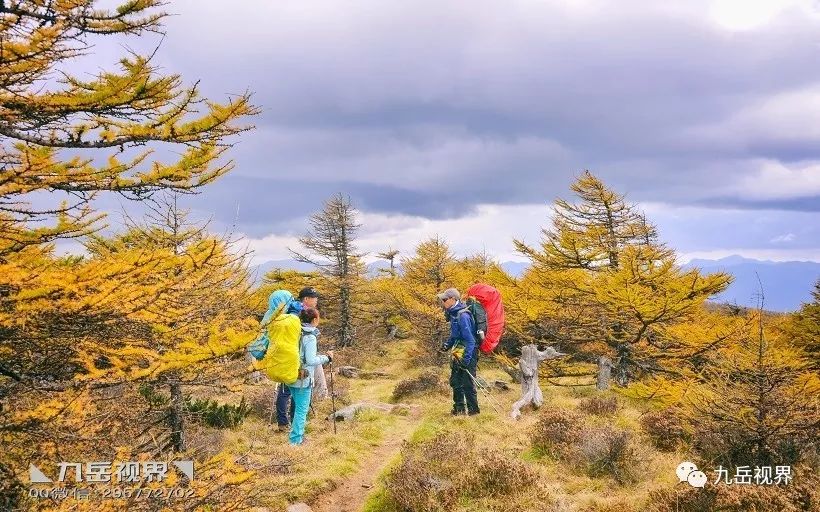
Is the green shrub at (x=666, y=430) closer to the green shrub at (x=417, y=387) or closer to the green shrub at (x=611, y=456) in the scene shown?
the green shrub at (x=611, y=456)

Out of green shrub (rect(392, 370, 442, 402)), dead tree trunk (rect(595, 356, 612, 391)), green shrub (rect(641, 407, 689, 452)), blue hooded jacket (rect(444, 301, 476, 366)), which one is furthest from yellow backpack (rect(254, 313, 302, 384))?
dead tree trunk (rect(595, 356, 612, 391))

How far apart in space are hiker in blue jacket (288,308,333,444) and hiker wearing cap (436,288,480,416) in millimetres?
3209

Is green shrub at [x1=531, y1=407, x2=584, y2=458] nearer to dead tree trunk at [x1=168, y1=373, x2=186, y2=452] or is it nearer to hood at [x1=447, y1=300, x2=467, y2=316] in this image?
hood at [x1=447, y1=300, x2=467, y2=316]

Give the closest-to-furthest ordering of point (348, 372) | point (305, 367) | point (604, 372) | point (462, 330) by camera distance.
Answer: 1. point (305, 367)
2. point (462, 330)
3. point (604, 372)
4. point (348, 372)

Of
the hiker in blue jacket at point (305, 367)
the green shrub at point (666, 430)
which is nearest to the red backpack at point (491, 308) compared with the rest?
the green shrub at point (666, 430)

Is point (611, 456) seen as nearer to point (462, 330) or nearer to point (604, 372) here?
point (462, 330)

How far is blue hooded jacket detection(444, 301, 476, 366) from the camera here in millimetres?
10859

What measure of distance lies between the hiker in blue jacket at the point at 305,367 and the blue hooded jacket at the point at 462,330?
3.25 m

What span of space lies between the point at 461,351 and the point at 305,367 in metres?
3.76

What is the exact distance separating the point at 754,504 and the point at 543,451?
362cm

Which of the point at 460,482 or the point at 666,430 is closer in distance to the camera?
the point at 460,482

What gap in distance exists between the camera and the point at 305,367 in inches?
348

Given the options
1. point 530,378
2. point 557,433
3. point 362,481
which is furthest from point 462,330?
point 362,481

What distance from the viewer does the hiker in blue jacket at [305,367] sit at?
8.75 metres
